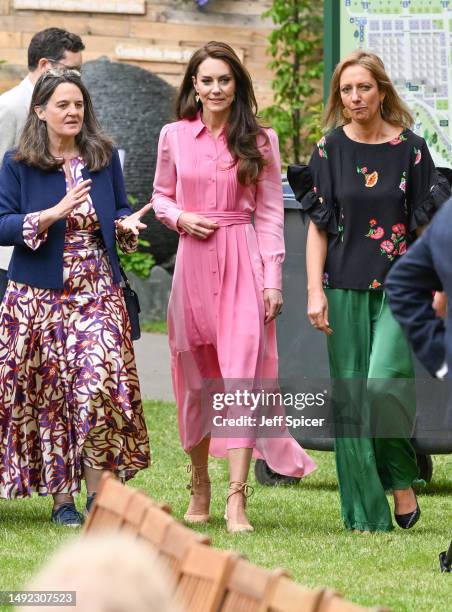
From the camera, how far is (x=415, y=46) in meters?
7.73

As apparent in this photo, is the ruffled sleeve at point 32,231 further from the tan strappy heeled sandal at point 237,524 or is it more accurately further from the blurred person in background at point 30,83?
the tan strappy heeled sandal at point 237,524

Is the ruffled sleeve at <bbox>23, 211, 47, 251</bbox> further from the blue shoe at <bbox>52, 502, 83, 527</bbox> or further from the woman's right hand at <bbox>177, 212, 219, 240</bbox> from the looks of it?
the blue shoe at <bbox>52, 502, 83, 527</bbox>

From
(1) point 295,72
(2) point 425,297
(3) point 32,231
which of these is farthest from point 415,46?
(1) point 295,72

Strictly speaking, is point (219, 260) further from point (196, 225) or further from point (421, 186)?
point (421, 186)

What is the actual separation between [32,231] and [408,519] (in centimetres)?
192

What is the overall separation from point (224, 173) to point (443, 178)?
2.91 feet

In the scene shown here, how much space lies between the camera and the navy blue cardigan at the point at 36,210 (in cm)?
600

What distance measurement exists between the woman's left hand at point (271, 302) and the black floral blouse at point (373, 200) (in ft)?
1.01

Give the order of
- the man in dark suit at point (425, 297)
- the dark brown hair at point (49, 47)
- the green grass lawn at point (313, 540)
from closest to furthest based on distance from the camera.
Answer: the man in dark suit at point (425, 297) < the green grass lawn at point (313, 540) < the dark brown hair at point (49, 47)

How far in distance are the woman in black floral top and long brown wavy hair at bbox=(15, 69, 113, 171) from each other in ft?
2.71

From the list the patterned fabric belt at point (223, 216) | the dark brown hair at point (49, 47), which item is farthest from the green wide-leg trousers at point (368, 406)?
the dark brown hair at point (49, 47)

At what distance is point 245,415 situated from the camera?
6.04 m

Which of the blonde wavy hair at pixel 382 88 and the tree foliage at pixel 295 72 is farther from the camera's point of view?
the tree foliage at pixel 295 72

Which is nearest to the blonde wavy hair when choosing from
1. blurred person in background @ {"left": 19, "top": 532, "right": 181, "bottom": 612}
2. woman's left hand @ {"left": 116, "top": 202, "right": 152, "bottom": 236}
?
woman's left hand @ {"left": 116, "top": 202, "right": 152, "bottom": 236}
